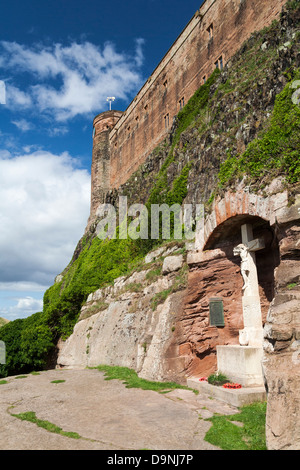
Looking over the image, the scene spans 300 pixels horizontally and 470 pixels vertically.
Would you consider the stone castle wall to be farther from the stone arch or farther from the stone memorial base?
the stone memorial base

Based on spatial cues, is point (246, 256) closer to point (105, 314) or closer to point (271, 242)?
point (271, 242)

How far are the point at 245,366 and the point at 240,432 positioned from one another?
2.60 m

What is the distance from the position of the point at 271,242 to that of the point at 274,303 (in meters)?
3.43

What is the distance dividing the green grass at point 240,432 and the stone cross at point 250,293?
7.15ft

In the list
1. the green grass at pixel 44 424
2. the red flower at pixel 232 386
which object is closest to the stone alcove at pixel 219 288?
the red flower at pixel 232 386

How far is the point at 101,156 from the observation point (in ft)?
153

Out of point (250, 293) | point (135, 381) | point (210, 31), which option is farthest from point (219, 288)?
point (210, 31)

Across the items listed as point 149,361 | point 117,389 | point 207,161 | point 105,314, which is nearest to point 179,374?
point 149,361

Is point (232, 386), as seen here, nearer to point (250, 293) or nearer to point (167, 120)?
point (250, 293)

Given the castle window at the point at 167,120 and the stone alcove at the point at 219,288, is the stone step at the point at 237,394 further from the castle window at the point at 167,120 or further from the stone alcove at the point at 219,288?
the castle window at the point at 167,120

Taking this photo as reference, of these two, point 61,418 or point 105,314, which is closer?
point 61,418

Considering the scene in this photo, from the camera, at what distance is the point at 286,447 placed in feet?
12.5

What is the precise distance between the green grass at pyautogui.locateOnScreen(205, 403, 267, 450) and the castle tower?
39.7 metres

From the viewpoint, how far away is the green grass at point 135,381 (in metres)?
7.93
